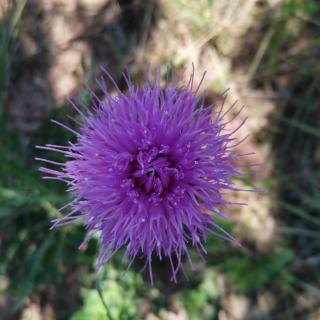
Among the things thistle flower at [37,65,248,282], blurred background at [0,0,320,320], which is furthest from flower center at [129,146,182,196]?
blurred background at [0,0,320,320]

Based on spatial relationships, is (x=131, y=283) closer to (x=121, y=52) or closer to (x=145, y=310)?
(x=145, y=310)

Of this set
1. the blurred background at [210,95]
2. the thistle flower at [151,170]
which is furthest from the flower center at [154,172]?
the blurred background at [210,95]

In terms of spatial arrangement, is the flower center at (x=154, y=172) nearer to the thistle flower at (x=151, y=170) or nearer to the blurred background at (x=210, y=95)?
the thistle flower at (x=151, y=170)

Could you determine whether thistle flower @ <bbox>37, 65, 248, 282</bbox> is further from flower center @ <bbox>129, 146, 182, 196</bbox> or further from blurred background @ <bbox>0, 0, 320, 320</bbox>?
blurred background @ <bbox>0, 0, 320, 320</bbox>

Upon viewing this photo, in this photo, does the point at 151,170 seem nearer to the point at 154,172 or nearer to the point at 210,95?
the point at 154,172

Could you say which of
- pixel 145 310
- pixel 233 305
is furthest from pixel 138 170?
pixel 233 305
